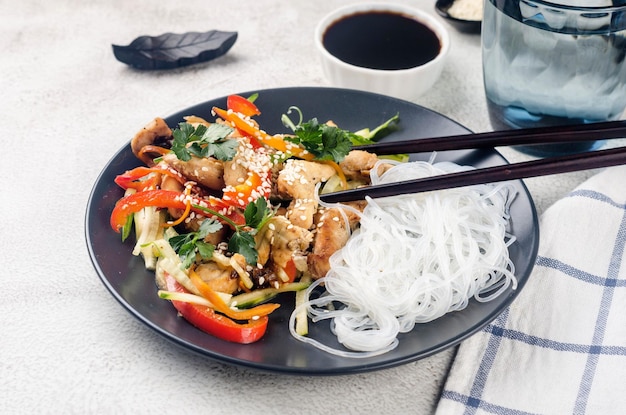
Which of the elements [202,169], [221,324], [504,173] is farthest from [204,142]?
[504,173]

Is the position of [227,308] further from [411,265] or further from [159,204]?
[411,265]

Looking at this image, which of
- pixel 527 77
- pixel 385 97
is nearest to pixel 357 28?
pixel 385 97

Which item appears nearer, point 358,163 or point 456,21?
point 358,163

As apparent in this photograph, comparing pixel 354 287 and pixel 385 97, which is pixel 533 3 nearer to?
pixel 385 97

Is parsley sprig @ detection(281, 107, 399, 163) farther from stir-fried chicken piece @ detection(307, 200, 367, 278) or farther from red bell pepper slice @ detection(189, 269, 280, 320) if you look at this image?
red bell pepper slice @ detection(189, 269, 280, 320)

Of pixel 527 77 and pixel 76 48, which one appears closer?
pixel 527 77

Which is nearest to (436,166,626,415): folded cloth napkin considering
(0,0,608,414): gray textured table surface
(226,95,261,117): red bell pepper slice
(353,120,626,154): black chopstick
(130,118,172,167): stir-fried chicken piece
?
(0,0,608,414): gray textured table surface

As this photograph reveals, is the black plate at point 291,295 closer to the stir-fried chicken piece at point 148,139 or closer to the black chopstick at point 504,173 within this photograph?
the stir-fried chicken piece at point 148,139
